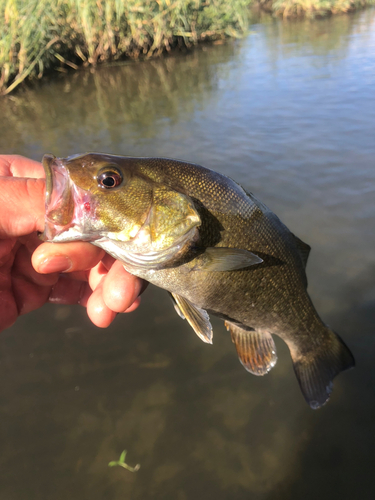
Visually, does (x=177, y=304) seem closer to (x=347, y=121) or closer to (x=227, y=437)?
(x=227, y=437)

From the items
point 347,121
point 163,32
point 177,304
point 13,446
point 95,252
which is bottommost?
point 13,446

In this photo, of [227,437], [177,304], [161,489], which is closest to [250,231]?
[177,304]

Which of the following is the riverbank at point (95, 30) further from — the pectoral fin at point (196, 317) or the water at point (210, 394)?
the pectoral fin at point (196, 317)

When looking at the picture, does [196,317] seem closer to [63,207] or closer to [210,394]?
[63,207]

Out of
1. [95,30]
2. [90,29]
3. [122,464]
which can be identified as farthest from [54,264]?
[95,30]

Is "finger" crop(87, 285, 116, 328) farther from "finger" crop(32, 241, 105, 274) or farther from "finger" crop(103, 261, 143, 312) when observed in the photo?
"finger" crop(32, 241, 105, 274)

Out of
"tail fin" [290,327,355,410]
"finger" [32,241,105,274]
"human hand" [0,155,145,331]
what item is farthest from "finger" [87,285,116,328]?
"tail fin" [290,327,355,410]
